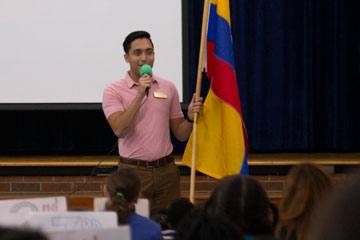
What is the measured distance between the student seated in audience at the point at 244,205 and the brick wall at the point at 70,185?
319cm

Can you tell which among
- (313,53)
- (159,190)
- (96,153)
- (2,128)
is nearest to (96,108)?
(96,153)

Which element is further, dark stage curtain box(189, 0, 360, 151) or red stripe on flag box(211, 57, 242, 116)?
dark stage curtain box(189, 0, 360, 151)

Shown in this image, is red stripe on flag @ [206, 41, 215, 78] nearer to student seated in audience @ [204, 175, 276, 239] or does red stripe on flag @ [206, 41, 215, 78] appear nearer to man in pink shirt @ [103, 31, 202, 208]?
man in pink shirt @ [103, 31, 202, 208]

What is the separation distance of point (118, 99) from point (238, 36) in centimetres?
242

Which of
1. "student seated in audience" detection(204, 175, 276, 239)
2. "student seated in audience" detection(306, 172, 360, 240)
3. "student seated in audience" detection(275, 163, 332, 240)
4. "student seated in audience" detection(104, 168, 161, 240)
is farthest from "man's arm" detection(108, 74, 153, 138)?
"student seated in audience" detection(306, 172, 360, 240)

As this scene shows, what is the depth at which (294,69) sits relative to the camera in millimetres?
5340

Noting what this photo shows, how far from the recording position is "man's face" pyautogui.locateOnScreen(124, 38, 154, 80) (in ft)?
10.5

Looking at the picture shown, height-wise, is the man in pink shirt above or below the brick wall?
above

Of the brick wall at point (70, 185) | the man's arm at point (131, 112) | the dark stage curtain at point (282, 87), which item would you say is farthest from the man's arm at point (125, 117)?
the dark stage curtain at point (282, 87)

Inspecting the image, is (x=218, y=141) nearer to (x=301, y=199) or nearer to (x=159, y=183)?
(x=159, y=183)

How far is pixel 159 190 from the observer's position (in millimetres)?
3182

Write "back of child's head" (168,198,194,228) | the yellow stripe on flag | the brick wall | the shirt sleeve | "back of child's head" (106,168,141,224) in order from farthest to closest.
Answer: the brick wall, the yellow stripe on flag, the shirt sleeve, "back of child's head" (168,198,194,228), "back of child's head" (106,168,141,224)

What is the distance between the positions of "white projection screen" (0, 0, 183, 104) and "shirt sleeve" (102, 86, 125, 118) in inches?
69.1

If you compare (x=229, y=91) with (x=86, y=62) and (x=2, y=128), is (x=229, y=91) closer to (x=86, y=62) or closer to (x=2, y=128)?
(x=86, y=62)
